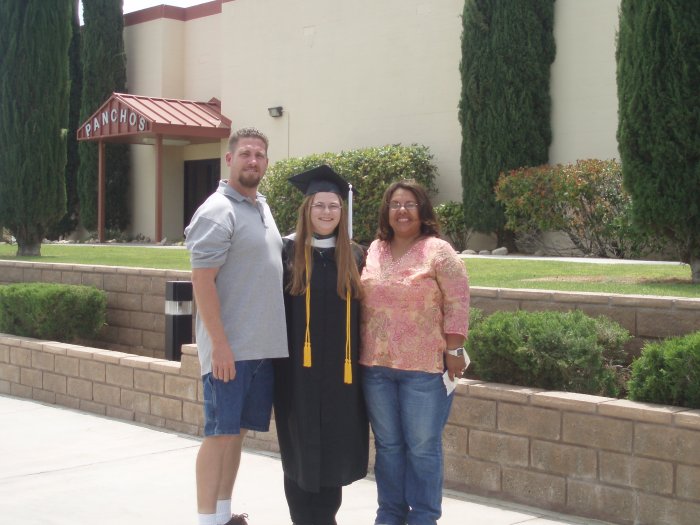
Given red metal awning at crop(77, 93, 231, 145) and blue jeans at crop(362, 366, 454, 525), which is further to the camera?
red metal awning at crop(77, 93, 231, 145)

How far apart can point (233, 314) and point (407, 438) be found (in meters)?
1.00

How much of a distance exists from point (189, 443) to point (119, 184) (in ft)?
58.8

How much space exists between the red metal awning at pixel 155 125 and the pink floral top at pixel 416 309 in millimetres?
16669

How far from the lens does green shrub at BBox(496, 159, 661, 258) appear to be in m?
13.3

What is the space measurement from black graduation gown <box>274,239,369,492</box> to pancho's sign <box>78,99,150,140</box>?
54.6 ft

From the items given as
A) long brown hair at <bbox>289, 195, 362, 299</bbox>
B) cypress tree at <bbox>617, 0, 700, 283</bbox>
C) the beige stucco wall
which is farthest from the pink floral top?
the beige stucco wall

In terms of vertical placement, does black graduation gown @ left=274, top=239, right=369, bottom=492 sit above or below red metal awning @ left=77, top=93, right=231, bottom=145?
below

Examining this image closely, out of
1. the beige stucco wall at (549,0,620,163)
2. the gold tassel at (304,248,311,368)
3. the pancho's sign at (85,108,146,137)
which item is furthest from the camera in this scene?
the pancho's sign at (85,108,146,137)

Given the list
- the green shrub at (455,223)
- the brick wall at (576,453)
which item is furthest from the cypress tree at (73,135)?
the brick wall at (576,453)

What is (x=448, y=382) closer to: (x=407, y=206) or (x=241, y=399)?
(x=407, y=206)

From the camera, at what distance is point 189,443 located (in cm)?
711

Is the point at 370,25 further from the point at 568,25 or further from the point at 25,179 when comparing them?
the point at 25,179

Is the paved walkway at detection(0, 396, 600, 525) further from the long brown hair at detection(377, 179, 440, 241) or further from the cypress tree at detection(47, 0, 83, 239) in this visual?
the cypress tree at detection(47, 0, 83, 239)

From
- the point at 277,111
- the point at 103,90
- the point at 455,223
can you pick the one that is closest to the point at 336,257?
the point at 455,223
